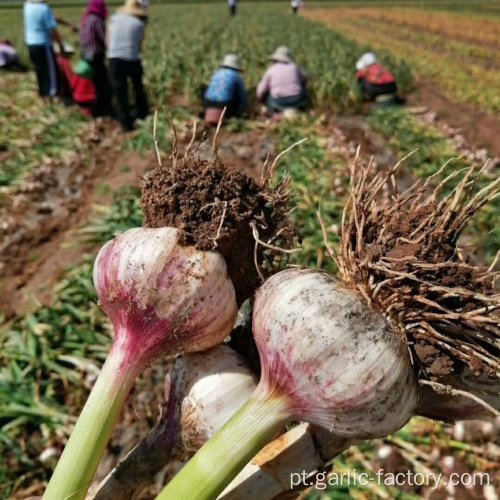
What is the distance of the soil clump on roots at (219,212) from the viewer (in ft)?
4.17

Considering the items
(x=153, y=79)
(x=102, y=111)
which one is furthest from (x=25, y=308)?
(x=153, y=79)

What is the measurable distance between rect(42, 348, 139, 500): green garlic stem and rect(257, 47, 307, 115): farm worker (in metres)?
6.64

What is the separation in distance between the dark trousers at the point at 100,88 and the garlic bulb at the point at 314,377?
664cm

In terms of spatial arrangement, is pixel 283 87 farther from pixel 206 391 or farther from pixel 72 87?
pixel 206 391

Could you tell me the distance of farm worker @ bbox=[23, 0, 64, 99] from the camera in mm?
7340

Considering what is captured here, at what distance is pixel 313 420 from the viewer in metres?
1.16

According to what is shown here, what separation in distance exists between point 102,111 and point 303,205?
14.1 ft

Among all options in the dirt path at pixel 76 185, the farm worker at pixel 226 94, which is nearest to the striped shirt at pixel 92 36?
the dirt path at pixel 76 185

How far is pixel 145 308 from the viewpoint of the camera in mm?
1234

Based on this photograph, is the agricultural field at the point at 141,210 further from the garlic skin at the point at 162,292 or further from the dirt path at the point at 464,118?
the garlic skin at the point at 162,292

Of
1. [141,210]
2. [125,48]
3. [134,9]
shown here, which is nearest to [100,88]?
[125,48]

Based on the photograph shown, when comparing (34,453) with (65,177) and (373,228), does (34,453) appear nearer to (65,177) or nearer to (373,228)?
(373,228)

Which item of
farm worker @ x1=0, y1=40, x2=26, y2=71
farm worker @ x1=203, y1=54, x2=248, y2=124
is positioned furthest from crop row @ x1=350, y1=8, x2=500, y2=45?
farm worker @ x1=0, y1=40, x2=26, y2=71

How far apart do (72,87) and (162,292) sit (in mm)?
7034
